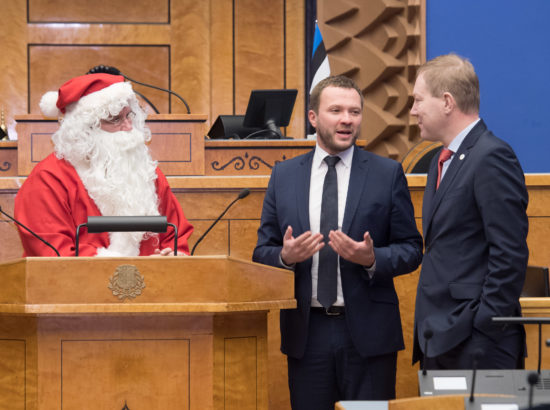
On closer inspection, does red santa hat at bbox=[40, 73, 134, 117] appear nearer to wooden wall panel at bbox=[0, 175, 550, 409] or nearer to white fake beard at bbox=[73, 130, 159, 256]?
white fake beard at bbox=[73, 130, 159, 256]

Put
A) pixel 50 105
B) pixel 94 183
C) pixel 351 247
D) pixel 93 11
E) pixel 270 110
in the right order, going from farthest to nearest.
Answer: pixel 93 11, pixel 270 110, pixel 50 105, pixel 94 183, pixel 351 247

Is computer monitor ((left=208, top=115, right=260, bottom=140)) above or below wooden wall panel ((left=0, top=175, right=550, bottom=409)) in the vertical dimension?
above

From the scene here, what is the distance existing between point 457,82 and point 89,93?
158cm

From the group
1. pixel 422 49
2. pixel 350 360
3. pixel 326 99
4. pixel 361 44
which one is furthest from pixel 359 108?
pixel 361 44

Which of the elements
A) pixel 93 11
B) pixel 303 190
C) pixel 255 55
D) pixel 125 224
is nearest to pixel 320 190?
pixel 303 190

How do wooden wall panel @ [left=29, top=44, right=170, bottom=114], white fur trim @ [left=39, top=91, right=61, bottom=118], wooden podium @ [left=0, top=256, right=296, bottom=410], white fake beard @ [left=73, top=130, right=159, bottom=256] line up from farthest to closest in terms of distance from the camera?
wooden wall panel @ [left=29, top=44, right=170, bottom=114] < white fur trim @ [left=39, top=91, right=61, bottom=118] < white fake beard @ [left=73, top=130, right=159, bottom=256] < wooden podium @ [left=0, top=256, right=296, bottom=410]

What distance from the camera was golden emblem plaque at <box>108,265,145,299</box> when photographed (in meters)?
2.18

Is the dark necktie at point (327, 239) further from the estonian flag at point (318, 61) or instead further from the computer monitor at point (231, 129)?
the estonian flag at point (318, 61)

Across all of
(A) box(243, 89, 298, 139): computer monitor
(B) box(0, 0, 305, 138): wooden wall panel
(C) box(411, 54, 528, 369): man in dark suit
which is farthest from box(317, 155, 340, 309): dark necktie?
(B) box(0, 0, 305, 138): wooden wall panel

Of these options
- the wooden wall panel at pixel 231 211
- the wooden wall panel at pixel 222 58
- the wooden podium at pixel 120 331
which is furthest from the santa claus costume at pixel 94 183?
the wooden wall panel at pixel 222 58

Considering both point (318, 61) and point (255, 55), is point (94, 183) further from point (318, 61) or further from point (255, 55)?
point (255, 55)

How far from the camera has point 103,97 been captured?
10.8ft

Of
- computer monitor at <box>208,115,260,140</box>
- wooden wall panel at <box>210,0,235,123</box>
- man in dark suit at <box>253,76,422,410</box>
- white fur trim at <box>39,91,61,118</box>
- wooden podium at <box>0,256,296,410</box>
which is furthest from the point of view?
wooden wall panel at <box>210,0,235,123</box>

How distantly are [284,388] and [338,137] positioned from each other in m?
1.21
